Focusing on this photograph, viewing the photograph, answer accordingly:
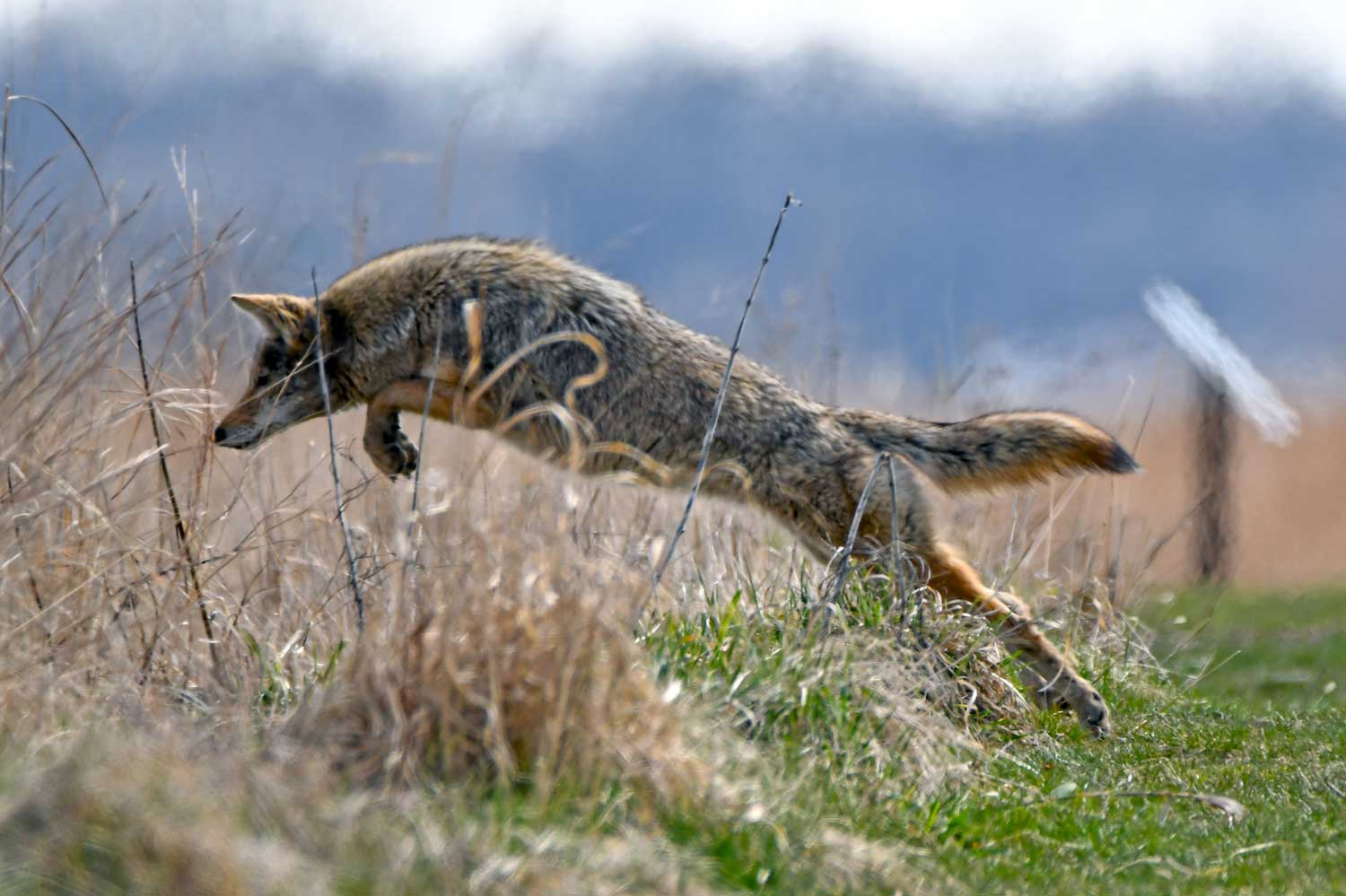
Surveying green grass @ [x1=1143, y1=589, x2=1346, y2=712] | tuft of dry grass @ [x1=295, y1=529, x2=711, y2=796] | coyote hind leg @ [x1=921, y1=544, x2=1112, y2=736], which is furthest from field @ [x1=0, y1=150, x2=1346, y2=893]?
green grass @ [x1=1143, y1=589, x2=1346, y2=712]

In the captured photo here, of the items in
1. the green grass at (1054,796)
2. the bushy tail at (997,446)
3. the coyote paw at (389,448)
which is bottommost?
the coyote paw at (389,448)

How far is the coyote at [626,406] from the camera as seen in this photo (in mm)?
6895

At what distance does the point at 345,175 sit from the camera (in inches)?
338

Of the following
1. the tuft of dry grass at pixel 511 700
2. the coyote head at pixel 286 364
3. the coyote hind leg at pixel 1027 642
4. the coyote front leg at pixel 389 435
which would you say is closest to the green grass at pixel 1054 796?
the coyote hind leg at pixel 1027 642

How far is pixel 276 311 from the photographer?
24.2 feet

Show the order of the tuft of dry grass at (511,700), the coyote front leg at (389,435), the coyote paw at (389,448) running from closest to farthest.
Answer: the tuft of dry grass at (511,700), the coyote front leg at (389,435), the coyote paw at (389,448)

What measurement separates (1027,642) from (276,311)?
3.80 m

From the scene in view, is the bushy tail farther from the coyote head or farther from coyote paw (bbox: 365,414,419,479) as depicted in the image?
the coyote head

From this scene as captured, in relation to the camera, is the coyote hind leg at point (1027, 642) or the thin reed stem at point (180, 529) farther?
the coyote hind leg at point (1027, 642)

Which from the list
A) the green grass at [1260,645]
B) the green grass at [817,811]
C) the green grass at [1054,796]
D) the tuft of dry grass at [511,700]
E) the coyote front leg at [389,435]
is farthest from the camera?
the green grass at [1260,645]

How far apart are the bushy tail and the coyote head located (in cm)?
253

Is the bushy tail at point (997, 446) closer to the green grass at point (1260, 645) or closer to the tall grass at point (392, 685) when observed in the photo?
the tall grass at point (392, 685)

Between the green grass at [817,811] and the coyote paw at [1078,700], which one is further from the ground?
the green grass at [817,811]

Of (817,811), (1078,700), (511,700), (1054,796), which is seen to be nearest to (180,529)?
(511,700)
